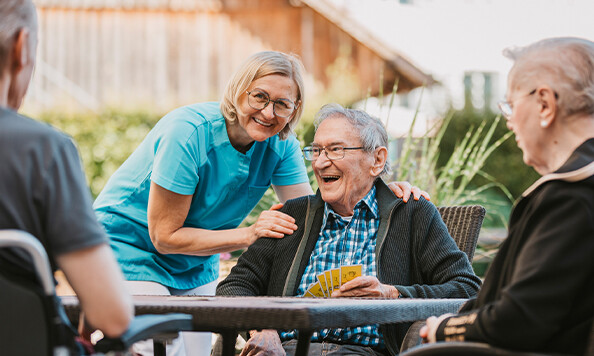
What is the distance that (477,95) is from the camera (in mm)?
10969

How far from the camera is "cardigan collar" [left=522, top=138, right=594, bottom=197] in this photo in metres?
1.67

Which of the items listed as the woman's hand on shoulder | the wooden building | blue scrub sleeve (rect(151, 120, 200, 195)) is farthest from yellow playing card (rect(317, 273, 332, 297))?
the wooden building

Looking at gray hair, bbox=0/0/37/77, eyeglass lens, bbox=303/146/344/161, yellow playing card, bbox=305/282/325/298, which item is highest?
gray hair, bbox=0/0/37/77

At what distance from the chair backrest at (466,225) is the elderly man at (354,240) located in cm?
26

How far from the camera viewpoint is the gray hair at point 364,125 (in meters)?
3.27

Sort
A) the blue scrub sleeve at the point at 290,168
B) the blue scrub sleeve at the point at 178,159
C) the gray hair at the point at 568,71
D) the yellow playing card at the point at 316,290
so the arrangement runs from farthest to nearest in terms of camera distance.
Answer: the blue scrub sleeve at the point at 290,168, the blue scrub sleeve at the point at 178,159, the yellow playing card at the point at 316,290, the gray hair at the point at 568,71

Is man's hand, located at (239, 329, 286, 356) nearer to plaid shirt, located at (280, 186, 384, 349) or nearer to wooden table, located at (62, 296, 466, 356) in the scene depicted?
plaid shirt, located at (280, 186, 384, 349)

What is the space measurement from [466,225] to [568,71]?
5.31 ft

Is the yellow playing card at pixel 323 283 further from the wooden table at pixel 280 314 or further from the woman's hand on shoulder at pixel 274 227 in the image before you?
the wooden table at pixel 280 314

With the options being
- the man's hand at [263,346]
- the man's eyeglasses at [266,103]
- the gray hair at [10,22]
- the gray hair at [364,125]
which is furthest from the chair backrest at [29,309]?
the gray hair at [364,125]

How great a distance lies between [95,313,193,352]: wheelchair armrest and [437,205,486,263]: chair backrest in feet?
6.05

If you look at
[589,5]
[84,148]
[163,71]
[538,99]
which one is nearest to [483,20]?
[589,5]

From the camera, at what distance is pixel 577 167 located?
66.8 inches

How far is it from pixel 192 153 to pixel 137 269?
1.80ft
